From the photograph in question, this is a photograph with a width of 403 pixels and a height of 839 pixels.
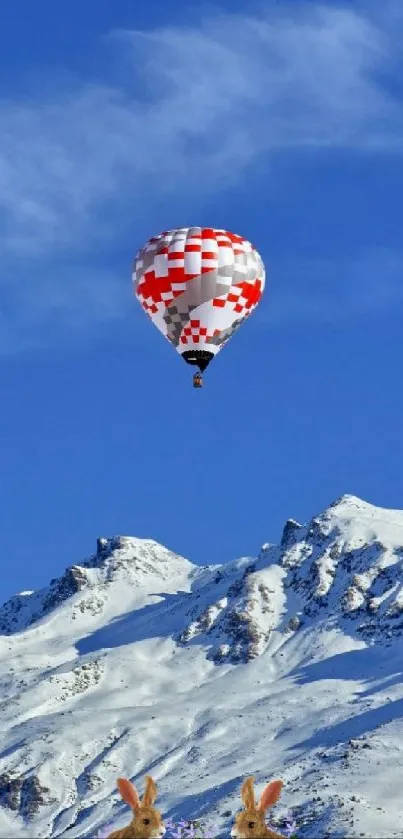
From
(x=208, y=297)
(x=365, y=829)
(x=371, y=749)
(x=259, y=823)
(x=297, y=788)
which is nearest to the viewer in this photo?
(x=259, y=823)

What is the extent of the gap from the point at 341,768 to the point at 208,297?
380ft

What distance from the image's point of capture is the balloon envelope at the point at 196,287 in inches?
3034

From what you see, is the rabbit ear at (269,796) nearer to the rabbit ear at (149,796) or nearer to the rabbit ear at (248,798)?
the rabbit ear at (248,798)

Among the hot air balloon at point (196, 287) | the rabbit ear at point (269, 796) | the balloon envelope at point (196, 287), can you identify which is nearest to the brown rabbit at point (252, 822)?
the rabbit ear at point (269, 796)

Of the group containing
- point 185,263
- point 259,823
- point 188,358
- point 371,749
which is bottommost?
point 259,823

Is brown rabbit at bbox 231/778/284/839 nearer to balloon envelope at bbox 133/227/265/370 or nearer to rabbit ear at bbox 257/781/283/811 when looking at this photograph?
A: rabbit ear at bbox 257/781/283/811

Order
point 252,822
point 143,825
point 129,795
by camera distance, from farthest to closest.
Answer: point 129,795
point 143,825
point 252,822

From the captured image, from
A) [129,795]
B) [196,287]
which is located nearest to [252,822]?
[129,795]

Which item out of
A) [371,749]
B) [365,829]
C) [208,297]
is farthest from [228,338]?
[371,749]

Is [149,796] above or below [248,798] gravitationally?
above

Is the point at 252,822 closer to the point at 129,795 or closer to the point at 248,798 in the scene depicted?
the point at 248,798

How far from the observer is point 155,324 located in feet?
260

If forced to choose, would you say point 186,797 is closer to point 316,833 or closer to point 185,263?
point 316,833

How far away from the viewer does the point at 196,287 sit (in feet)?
254
